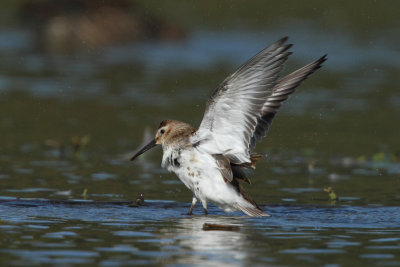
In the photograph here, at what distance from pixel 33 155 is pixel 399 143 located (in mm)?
6536

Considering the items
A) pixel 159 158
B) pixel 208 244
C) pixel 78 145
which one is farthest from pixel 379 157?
pixel 208 244

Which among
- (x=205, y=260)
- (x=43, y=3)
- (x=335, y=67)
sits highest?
(x=43, y=3)

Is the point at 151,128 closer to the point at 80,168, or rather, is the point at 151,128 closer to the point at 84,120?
the point at 84,120

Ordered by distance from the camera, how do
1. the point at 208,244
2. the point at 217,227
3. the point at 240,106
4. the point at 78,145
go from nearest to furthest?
1. the point at 208,244
2. the point at 217,227
3. the point at 240,106
4. the point at 78,145

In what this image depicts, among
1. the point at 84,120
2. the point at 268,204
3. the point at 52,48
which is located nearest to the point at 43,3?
the point at 52,48

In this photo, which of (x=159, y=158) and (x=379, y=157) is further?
(x=159, y=158)

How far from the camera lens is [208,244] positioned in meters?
9.46

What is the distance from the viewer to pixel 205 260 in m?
8.68

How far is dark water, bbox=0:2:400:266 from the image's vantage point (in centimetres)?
941

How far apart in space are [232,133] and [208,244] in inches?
82.3

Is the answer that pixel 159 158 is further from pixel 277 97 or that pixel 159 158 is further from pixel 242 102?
pixel 242 102

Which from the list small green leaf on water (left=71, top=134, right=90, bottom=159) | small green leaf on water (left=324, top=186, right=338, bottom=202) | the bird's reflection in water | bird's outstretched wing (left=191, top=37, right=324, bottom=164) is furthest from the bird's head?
small green leaf on water (left=71, top=134, right=90, bottom=159)

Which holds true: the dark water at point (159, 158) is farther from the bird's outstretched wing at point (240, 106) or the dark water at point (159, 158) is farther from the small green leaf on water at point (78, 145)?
the bird's outstretched wing at point (240, 106)

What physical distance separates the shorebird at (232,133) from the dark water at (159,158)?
1.28 ft
